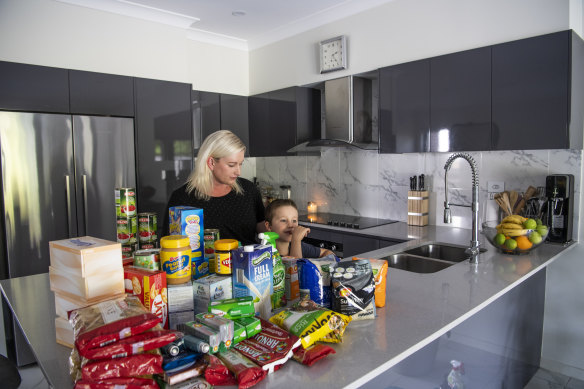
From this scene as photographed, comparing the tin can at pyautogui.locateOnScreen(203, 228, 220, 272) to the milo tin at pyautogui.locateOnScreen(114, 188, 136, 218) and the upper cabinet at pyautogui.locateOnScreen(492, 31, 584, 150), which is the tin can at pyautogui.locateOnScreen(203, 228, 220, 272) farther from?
the upper cabinet at pyautogui.locateOnScreen(492, 31, 584, 150)

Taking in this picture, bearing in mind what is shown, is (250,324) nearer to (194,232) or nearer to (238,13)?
(194,232)

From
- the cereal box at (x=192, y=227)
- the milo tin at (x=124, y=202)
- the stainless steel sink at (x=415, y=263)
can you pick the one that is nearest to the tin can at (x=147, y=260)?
the cereal box at (x=192, y=227)

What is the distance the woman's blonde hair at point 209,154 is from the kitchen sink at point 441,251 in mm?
1249

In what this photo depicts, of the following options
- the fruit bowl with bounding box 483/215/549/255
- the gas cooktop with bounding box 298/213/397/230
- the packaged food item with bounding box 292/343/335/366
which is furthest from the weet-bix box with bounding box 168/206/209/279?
the gas cooktop with bounding box 298/213/397/230

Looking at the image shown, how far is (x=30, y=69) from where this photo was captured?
298cm

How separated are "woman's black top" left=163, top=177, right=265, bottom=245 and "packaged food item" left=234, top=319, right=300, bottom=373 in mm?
1254

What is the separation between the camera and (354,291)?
4.14 ft

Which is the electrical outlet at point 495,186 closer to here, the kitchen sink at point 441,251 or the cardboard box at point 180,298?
the kitchen sink at point 441,251

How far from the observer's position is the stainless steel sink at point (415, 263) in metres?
2.28

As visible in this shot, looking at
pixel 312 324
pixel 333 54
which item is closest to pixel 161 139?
pixel 333 54

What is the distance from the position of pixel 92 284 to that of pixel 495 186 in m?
2.72

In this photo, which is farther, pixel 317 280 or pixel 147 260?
pixel 317 280

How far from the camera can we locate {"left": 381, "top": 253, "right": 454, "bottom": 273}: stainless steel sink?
228 centimetres

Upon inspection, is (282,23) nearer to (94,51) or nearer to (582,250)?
(94,51)
